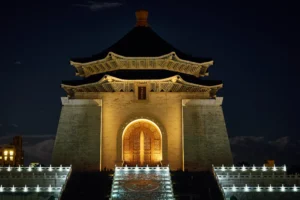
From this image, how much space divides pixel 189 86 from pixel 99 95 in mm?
5361

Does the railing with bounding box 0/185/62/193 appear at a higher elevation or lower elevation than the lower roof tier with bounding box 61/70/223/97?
lower

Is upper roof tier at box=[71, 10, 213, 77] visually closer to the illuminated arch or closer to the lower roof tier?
the lower roof tier

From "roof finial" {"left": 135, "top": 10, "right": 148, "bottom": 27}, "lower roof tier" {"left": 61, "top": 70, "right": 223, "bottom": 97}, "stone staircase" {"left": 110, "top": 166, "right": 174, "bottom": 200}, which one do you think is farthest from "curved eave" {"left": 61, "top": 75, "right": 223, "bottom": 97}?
"stone staircase" {"left": 110, "top": 166, "right": 174, "bottom": 200}

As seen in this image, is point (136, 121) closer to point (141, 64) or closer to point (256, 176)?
point (141, 64)

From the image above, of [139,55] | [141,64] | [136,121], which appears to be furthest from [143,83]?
[136,121]

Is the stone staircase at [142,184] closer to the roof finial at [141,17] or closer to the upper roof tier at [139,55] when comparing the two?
the upper roof tier at [139,55]

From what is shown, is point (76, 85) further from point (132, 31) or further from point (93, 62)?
point (132, 31)

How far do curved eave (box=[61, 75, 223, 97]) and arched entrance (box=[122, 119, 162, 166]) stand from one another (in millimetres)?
2130

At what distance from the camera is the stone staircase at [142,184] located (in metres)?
23.2

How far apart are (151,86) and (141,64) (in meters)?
1.60

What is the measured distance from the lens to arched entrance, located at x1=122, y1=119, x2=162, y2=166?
3114cm

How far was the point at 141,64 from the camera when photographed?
32375mm

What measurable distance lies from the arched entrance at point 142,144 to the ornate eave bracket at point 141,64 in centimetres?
348

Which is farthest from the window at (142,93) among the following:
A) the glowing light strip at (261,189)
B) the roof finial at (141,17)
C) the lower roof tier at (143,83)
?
the glowing light strip at (261,189)
